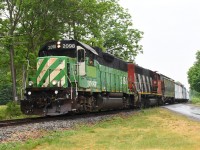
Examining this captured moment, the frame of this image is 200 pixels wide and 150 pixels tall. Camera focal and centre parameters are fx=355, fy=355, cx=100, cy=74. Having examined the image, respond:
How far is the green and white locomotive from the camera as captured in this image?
17500mm

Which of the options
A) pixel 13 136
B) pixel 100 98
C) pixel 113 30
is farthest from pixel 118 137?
pixel 113 30

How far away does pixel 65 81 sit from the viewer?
18172 millimetres

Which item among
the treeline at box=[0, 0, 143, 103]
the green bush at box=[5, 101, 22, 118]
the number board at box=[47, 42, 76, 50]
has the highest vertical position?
the treeline at box=[0, 0, 143, 103]

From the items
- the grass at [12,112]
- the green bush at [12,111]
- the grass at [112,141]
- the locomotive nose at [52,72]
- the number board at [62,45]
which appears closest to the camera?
the grass at [112,141]

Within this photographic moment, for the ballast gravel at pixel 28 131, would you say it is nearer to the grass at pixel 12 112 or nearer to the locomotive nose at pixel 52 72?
the locomotive nose at pixel 52 72

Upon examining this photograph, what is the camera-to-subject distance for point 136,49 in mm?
53719

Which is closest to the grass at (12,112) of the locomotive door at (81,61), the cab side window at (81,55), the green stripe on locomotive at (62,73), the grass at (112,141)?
the green stripe on locomotive at (62,73)

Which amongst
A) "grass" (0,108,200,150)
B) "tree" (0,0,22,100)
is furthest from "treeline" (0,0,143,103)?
"grass" (0,108,200,150)

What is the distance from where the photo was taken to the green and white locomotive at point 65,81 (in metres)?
17.5

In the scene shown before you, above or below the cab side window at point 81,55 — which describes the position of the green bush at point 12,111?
below

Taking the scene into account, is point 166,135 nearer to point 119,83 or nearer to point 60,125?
point 60,125

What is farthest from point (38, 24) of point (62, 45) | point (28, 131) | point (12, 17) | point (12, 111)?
point (28, 131)

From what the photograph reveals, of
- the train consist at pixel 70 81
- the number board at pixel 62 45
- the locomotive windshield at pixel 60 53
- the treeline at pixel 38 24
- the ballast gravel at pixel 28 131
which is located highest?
the treeline at pixel 38 24

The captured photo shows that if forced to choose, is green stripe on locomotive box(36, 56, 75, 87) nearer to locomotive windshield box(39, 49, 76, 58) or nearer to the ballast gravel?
locomotive windshield box(39, 49, 76, 58)
